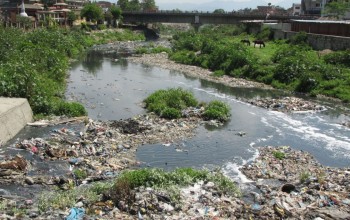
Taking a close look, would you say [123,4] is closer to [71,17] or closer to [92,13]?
[92,13]

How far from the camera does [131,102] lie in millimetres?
27656

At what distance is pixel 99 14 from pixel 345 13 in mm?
51132

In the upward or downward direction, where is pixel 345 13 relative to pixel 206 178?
upward

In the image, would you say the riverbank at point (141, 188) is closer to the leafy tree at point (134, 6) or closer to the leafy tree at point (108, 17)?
the leafy tree at point (108, 17)

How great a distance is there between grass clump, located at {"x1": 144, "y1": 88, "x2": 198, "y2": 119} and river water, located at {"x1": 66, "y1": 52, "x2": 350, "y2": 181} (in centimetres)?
119

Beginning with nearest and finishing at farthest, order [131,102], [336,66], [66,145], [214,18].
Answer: [66,145] < [131,102] < [336,66] < [214,18]

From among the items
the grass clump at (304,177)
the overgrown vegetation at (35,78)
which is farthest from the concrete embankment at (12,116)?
the grass clump at (304,177)

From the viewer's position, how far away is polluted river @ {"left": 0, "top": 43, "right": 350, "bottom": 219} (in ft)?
42.5

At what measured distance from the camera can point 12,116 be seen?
18.5 m

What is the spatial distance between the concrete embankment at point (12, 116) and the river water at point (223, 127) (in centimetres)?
411

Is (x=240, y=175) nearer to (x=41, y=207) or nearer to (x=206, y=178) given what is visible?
(x=206, y=178)

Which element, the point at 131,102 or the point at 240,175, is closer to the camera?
the point at 240,175

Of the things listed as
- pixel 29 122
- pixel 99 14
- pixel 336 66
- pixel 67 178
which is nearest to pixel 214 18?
pixel 99 14

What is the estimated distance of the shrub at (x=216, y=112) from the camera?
2309 centimetres
